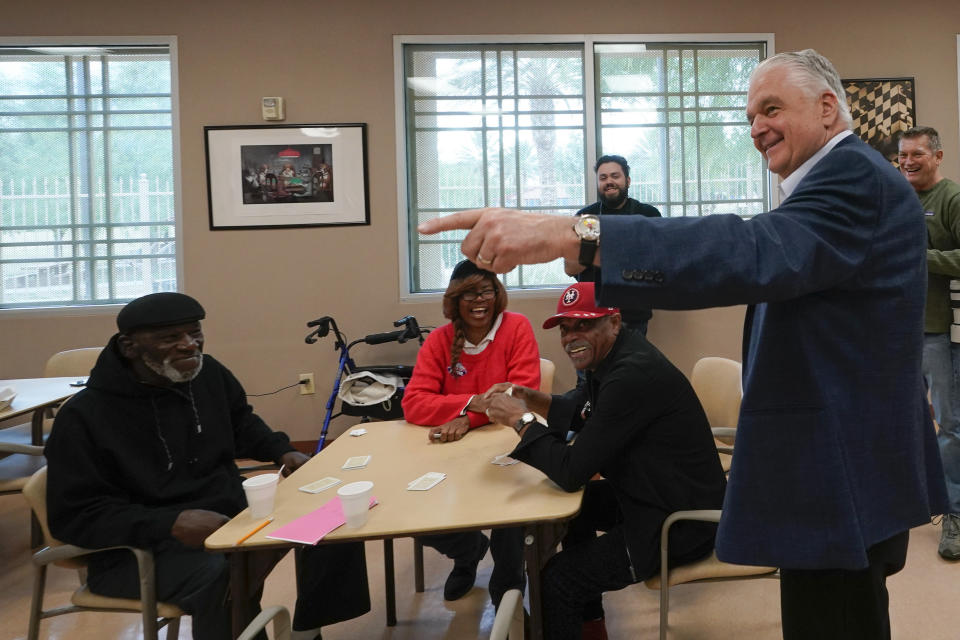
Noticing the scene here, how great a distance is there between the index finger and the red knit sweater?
164 centimetres

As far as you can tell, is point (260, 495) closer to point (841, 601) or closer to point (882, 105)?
point (841, 601)

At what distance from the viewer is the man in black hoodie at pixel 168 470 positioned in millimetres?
1618

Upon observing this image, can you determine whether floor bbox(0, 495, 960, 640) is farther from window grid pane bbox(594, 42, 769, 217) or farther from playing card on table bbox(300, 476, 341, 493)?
window grid pane bbox(594, 42, 769, 217)

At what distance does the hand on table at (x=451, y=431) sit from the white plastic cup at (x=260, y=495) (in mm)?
696

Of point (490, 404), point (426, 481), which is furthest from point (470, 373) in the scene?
point (426, 481)

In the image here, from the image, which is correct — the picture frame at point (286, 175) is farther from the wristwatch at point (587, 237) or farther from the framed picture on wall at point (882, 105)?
the wristwatch at point (587, 237)

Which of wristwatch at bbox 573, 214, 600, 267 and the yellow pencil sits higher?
wristwatch at bbox 573, 214, 600, 267

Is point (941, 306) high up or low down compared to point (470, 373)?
up

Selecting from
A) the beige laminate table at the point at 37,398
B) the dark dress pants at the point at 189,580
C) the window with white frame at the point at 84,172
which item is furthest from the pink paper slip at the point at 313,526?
the window with white frame at the point at 84,172

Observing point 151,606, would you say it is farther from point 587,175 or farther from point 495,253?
point 587,175

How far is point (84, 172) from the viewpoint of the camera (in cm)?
420

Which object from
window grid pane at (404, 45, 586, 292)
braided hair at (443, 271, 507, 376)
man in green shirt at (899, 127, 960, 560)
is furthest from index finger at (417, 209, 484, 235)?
window grid pane at (404, 45, 586, 292)

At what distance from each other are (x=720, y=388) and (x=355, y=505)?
178 centimetres

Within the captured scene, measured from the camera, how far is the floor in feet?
7.06
